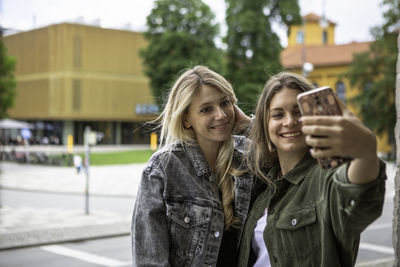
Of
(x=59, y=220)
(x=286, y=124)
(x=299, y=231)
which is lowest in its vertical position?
(x=59, y=220)

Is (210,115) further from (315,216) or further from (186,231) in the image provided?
(315,216)

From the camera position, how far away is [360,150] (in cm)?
153

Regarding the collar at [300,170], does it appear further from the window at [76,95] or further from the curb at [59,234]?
the window at [76,95]

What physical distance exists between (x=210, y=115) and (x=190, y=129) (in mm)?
160

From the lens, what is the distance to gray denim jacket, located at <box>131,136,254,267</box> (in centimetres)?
246

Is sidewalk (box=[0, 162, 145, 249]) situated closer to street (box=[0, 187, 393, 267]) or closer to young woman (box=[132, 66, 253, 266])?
street (box=[0, 187, 393, 267])

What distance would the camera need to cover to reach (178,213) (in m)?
2.53

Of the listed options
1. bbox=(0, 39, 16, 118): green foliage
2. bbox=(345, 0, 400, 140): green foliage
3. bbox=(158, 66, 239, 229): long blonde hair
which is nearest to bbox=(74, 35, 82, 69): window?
bbox=(0, 39, 16, 118): green foliage

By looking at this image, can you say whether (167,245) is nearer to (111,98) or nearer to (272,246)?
(272,246)

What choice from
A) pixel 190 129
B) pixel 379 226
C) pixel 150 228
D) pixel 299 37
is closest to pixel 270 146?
pixel 190 129

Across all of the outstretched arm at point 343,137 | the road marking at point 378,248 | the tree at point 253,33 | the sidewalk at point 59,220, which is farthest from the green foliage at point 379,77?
the outstretched arm at point 343,137

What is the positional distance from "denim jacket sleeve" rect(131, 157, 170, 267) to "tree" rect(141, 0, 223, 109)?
137ft

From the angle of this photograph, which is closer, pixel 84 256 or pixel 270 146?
pixel 270 146

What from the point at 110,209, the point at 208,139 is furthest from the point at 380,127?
the point at 208,139
